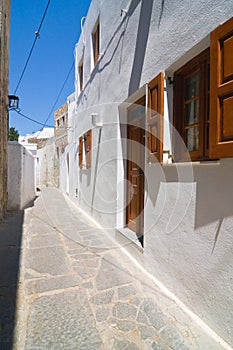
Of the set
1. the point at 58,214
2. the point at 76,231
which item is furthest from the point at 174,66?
the point at 58,214

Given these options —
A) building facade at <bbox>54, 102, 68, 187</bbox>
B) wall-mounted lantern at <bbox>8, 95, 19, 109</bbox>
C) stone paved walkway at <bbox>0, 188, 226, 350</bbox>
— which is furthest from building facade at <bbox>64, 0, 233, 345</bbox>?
building facade at <bbox>54, 102, 68, 187</bbox>

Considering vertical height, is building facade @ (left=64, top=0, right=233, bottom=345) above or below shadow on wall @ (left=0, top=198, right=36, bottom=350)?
above

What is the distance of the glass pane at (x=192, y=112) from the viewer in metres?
2.64

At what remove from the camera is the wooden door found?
13.8 ft

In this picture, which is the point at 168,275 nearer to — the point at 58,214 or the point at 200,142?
the point at 200,142

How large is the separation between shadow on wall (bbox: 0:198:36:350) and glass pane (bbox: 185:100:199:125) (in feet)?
10.7

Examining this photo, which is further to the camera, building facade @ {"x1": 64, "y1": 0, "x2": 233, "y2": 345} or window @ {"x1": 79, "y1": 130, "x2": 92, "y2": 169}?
window @ {"x1": 79, "y1": 130, "x2": 92, "y2": 169}

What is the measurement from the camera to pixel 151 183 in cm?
335

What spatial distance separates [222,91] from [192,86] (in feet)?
2.92

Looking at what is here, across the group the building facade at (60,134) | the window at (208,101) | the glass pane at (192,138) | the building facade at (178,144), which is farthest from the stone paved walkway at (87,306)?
the building facade at (60,134)

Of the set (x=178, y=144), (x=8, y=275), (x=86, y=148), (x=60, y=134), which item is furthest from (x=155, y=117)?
(x=60, y=134)

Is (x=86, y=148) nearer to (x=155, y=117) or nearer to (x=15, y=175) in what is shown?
(x=15, y=175)

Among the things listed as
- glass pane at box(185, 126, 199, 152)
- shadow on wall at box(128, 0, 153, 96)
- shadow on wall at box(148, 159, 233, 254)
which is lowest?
shadow on wall at box(148, 159, 233, 254)

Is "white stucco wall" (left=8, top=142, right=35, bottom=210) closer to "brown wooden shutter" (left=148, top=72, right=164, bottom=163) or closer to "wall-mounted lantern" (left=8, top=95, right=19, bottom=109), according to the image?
"wall-mounted lantern" (left=8, top=95, right=19, bottom=109)
